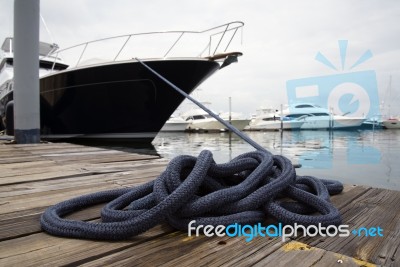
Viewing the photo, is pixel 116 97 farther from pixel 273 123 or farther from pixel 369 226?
pixel 273 123

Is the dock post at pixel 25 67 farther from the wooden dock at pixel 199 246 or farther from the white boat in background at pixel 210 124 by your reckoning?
the white boat in background at pixel 210 124

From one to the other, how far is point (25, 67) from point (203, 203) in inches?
186

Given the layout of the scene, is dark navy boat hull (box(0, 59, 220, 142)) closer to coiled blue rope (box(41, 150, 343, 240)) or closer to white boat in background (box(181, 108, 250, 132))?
coiled blue rope (box(41, 150, 343, 240))

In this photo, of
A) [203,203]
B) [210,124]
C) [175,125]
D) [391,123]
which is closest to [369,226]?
[203,203]

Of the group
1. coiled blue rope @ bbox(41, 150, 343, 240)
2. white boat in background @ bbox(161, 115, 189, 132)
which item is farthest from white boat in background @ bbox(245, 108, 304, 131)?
coiled blue rope @ bbox(41, 150, 343, 240)

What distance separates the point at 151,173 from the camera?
92.0 inches

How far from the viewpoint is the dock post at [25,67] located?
4.71m

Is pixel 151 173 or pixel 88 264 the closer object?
pixel 88 264

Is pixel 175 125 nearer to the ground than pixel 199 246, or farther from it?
farther from it

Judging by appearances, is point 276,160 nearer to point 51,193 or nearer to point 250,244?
point 250,244

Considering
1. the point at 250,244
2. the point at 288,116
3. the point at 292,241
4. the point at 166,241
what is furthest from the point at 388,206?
the point at 288,116

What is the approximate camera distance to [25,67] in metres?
4.75

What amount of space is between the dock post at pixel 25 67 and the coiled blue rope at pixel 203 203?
4.00 metres

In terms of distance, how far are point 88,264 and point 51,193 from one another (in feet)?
3.21
